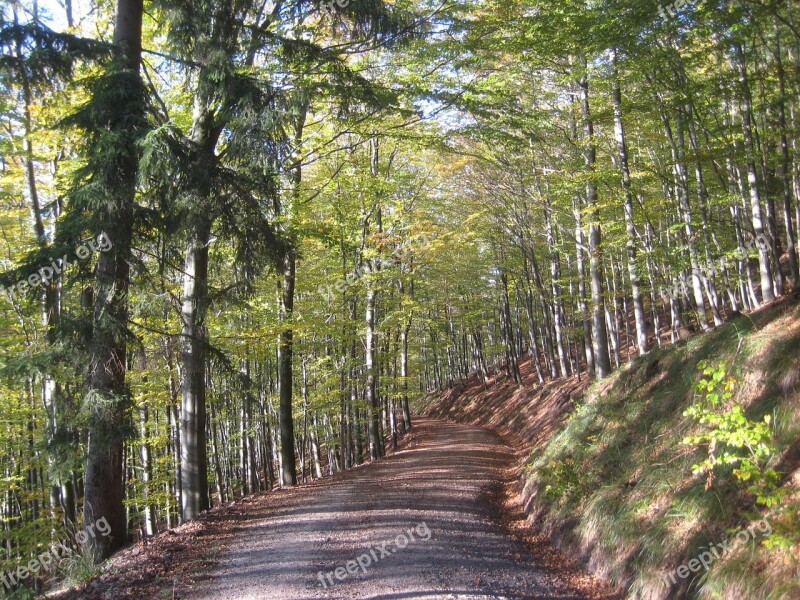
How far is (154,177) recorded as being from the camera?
23.0 feet

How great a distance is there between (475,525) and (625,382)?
3.74 meters

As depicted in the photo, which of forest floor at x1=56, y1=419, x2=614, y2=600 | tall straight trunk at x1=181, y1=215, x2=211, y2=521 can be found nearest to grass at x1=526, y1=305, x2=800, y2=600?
forest floor at x1=56, y1=419, x2=614, y2=600

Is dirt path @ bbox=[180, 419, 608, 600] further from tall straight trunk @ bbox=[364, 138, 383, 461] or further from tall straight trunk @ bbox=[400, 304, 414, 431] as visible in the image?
tall straight trunk @ bbox=[400, 304, 414, 431]

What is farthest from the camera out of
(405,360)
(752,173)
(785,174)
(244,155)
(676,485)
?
(405,360)

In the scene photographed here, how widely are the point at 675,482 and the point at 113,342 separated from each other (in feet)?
22.3

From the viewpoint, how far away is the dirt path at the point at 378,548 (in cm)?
530

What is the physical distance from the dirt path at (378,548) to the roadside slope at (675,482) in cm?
79

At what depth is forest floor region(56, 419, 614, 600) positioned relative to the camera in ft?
17.3

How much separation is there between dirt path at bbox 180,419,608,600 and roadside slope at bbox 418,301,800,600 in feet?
2.58

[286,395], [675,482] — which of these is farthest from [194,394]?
[675,482]

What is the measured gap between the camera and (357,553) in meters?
6.32

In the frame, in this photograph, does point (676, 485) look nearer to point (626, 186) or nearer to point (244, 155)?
point (626, 186)

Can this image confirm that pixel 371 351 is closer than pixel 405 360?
Yes

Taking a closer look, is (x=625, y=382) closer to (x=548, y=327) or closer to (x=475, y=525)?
(x=475, y=525)
